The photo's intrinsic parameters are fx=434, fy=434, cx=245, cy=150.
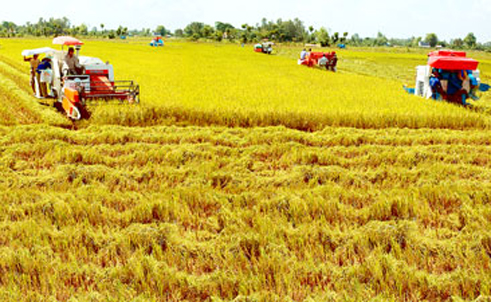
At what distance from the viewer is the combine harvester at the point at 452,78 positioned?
1098cm

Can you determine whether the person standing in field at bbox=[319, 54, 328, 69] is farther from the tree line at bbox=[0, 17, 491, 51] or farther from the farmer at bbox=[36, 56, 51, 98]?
the tree line at bbox=[0, 17, 491, 51]

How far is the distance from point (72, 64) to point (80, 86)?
1454mm

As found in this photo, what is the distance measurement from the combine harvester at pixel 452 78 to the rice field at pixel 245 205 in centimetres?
208

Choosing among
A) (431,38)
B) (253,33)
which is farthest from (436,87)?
(431,38)

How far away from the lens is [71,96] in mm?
9383

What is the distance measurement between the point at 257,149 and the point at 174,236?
333cm

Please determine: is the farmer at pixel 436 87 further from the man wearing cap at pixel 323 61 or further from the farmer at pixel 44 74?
the man wearing cap at pixel 323 61

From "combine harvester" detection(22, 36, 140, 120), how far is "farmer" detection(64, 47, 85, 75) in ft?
0.25

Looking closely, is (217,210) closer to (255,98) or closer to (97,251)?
(97,251)

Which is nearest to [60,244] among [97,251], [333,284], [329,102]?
[97,251]

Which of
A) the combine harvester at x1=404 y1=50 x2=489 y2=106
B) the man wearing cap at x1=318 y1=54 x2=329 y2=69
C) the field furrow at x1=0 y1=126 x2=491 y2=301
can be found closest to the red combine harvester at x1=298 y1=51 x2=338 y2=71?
the man wearing cap at x1=318 y1=54 x2=329 y2=69

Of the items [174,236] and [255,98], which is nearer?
[174,236]

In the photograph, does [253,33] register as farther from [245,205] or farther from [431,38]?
[245,205]

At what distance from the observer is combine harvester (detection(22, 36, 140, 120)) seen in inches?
375
